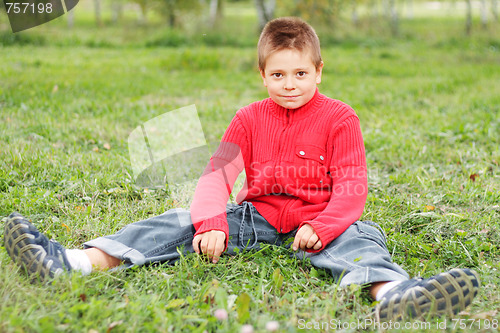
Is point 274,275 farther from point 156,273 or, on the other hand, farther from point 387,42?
point 387,42

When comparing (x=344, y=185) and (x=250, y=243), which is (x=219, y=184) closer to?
(x=250, y=243)

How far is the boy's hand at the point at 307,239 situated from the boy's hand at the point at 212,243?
1.10 feet

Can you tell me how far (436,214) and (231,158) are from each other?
4.20ft

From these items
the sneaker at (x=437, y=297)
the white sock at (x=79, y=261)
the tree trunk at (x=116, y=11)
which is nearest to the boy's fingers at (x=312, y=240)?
the sneaker at (x=437, y=297)

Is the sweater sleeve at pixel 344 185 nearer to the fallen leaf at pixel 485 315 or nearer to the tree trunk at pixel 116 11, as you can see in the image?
the fallen leaf at pixel 485 315

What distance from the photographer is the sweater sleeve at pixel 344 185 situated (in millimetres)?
2184

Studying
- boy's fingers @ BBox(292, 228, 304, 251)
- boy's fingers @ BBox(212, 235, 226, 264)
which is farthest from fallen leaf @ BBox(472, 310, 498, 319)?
boy's fingers @ BBox(212, 235, 226, 264)

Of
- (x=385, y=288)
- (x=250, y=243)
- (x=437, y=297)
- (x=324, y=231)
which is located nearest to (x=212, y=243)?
(x=250, y=243)

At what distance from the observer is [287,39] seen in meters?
2.27

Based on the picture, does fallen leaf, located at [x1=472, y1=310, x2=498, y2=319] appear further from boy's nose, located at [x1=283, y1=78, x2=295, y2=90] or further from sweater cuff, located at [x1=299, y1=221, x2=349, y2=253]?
boy's nose, located at [x1=283, y1=78, x2=295, y2=90]

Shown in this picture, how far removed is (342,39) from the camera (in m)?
13.0

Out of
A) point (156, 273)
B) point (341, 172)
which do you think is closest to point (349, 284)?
point (341, 172)

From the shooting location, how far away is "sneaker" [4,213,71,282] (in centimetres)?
195

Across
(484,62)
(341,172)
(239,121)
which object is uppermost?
(239,121)
